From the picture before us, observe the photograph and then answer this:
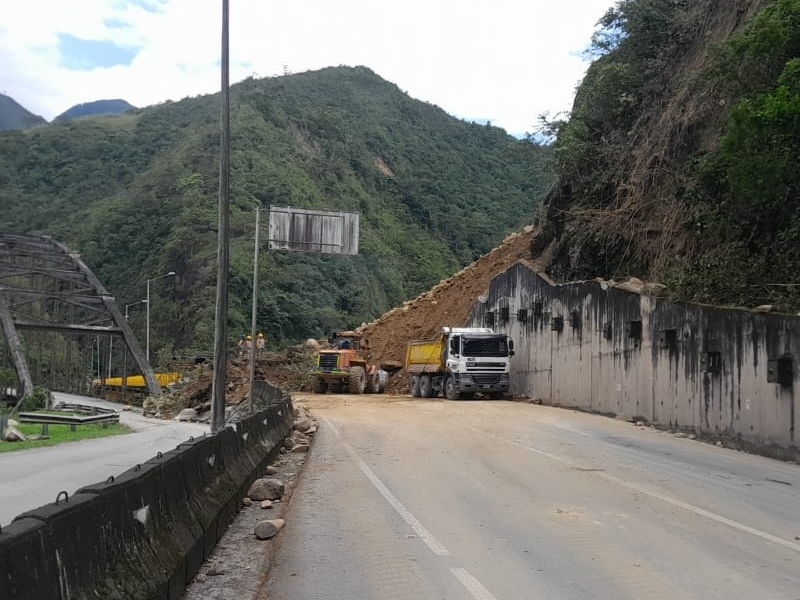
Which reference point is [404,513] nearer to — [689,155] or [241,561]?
[241,561]

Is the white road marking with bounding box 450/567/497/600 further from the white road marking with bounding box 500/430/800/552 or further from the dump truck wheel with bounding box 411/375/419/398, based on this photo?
→ the dump truck wheel with bounding box 411/375/419/398

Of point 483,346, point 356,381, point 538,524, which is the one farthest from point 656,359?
point 356,381

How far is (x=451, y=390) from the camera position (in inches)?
1382

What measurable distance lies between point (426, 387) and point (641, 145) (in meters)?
15.1

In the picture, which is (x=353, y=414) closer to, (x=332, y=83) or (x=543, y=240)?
(x=543, y=240)

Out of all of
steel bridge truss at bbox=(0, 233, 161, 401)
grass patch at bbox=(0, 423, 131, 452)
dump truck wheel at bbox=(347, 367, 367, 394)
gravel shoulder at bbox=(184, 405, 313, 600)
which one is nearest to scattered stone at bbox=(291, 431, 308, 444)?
gravel shoulder at bbox=(184, 405, 313, 600)

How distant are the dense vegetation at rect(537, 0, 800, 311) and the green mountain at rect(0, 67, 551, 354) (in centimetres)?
4107

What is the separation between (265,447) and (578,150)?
949 inches

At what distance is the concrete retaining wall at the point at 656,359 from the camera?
16.5m

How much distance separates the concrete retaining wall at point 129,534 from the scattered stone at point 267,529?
0.40m

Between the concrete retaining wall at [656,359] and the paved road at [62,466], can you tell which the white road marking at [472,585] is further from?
the concrete retaining wall at [656,359]

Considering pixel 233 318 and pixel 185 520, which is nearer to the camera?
pixel 185 520

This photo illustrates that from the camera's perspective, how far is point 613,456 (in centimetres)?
1567

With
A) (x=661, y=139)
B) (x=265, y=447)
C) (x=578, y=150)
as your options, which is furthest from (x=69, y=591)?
(x=578, y=150)
